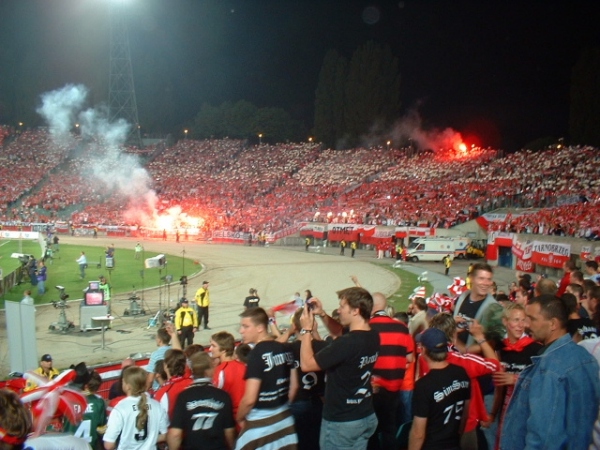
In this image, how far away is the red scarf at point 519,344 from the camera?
17.2ft

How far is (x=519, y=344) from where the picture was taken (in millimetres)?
5375

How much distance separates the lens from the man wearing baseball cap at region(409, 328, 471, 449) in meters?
4.37

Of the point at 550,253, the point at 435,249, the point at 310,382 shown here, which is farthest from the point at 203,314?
the point at 435,249

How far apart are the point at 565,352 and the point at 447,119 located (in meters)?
82.6

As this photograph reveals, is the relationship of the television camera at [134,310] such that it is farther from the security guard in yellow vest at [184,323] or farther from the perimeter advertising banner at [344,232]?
the perimeter advertising banner at [344,232]

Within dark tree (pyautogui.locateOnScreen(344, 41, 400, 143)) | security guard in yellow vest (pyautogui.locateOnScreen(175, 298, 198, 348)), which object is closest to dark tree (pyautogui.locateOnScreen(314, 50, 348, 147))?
dark tree (pyautogui.locateOnScreen(344, 41, 400, 143))

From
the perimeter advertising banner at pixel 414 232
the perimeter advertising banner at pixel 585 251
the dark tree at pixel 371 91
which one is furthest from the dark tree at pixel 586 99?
the perimeter advertising banner at pixel 585 251

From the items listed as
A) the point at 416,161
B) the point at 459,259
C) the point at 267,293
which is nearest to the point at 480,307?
the point at 267,293

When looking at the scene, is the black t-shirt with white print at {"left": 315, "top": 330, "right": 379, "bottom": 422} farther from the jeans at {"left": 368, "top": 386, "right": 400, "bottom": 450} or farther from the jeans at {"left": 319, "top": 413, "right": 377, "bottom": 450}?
the jeans at {"left": 368, "top": 386, "right": 400, "bottom": 450}

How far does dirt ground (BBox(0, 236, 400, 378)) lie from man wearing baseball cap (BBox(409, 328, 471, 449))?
20.6ft

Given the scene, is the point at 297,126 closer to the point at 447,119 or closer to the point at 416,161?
the point at 447,119

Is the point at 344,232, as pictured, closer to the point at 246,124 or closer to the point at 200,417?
the point at 200,417

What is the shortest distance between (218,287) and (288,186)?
36.8 metres

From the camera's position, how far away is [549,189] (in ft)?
132
